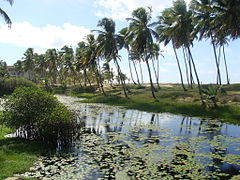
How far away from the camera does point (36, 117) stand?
1517 centimetres

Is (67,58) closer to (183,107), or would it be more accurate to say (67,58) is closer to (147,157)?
(183,107)

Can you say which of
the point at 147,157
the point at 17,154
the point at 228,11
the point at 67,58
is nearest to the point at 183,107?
the point at 228,11

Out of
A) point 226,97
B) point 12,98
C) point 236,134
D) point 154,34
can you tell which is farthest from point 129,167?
point 154,34

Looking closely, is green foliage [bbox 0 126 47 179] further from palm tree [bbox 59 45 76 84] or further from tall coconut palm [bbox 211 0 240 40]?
palm tree [bbox 59 45 76 84]

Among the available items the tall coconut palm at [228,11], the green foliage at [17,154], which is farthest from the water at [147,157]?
the tall coconut palm at [228,11]

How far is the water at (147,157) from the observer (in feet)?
34.8

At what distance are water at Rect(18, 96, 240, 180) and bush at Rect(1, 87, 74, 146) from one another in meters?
1.49

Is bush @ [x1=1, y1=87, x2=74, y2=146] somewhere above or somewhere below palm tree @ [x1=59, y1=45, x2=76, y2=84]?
below

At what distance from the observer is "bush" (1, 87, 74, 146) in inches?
575

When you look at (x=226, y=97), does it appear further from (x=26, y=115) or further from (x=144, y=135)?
(x=26, y=115)

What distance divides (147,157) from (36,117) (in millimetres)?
7518

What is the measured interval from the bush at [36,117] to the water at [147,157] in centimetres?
149

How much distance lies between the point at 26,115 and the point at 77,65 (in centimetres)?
6387

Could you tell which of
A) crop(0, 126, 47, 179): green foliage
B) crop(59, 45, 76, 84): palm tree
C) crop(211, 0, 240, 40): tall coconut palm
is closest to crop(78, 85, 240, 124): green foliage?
crop(211, 0, 240, 40): tall coconut palm
